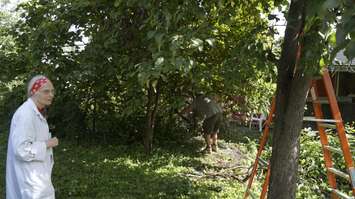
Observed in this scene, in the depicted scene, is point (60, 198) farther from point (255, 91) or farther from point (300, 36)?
Answer: point (255, 91)

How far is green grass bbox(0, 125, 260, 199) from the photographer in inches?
299

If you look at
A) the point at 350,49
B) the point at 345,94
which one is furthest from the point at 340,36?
the point at 345,94

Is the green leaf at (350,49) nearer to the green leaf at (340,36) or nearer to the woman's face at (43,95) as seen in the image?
the green leaf at (340,36)

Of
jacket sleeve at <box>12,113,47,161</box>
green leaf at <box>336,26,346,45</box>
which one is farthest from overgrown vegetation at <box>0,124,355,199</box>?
green leaf at <box>336,26,346,45</box>

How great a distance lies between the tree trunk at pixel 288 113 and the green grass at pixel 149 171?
2.50 metres

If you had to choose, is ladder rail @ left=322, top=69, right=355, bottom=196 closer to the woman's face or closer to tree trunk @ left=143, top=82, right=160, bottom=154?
the woman's face

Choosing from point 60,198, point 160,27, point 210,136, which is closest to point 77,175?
point 60,198

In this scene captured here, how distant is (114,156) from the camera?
34.8 feet

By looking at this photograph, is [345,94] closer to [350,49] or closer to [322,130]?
[322,130]

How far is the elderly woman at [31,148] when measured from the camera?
4.32 metres

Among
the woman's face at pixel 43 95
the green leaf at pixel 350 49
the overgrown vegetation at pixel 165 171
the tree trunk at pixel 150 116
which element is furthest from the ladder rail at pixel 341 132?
the tree trunk at pixel 150 116

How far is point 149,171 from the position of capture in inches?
360

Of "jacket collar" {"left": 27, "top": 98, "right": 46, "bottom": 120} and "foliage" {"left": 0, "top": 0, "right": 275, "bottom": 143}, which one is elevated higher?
"foliage" {"left": 0, "top": 0, "right": 275, "bottom": 143}

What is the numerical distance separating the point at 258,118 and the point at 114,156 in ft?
20.6
